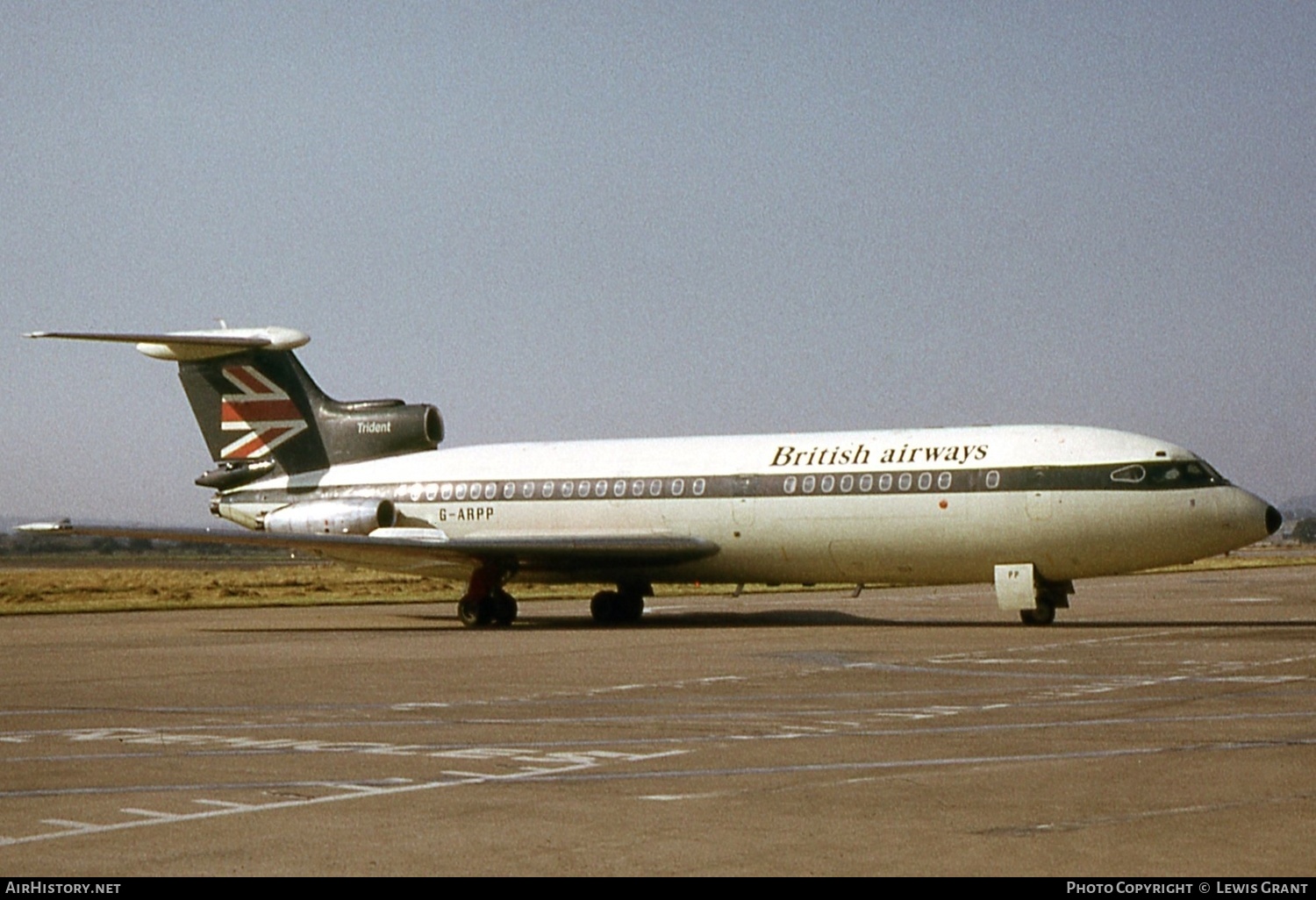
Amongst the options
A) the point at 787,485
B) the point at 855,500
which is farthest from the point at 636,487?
the point at 855,500

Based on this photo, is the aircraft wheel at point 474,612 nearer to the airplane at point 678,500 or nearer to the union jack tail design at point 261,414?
the airplane at point 678,500

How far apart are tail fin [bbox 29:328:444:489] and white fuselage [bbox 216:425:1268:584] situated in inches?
32.0

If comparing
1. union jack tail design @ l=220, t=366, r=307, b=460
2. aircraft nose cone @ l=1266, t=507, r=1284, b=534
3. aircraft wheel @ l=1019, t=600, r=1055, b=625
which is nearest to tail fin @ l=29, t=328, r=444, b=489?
union jack tail design @ l=220, t=366, r=307, b=460

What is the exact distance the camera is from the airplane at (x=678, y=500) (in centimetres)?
2794

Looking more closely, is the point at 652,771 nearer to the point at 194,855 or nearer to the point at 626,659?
the point at 194,855

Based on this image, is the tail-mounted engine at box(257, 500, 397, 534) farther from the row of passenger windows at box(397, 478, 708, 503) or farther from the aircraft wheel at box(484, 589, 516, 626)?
the aircraft wheel at box(484, 589, 516, 626)

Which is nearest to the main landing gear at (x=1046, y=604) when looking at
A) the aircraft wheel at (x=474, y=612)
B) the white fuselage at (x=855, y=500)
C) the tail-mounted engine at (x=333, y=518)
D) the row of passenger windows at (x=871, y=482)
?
the white fuselage at (x=855, y=500)

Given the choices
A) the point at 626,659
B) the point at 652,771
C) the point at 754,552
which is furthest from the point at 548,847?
the point at 754,552

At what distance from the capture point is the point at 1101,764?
38.3 feet

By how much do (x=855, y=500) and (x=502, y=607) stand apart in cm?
795

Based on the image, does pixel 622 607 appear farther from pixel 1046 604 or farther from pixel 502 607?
pixel 1046 604

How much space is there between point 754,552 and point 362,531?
8.81 m

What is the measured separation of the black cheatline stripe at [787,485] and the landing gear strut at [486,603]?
6.74ft

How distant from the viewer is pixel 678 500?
32.4 m
